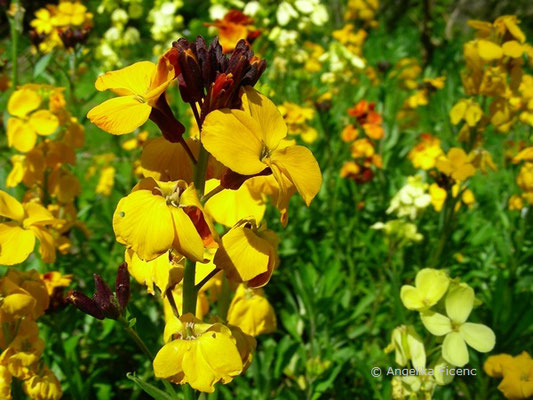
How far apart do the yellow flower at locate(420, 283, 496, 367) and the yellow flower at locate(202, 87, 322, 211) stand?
0.61 metres

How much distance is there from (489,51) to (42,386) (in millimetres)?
1806

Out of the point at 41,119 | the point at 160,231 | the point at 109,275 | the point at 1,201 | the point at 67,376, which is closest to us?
the point at 160,231

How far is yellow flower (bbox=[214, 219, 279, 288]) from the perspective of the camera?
0.93 m

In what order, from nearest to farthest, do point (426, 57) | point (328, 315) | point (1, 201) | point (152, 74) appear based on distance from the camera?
point (152, 74) → point (1, 201) → point (328, 315) → point (426, 57)

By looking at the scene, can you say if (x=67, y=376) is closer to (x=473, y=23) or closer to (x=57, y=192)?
(x=57, y=192)

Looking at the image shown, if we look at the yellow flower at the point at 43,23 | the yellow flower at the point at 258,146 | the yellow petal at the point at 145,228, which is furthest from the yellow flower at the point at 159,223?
the yellow flower at the point at 43,23

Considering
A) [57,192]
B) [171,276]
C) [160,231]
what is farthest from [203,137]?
[57,192]

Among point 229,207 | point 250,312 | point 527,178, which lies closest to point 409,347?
point 250,312

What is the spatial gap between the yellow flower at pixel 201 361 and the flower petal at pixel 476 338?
0.65m

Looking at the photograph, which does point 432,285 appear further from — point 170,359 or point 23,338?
point 23,338

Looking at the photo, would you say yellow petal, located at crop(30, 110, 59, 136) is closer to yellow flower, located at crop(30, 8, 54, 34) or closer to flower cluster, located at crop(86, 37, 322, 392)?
flower cluster, located at crop(86, 37, 322, 392)

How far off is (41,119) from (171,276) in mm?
1059

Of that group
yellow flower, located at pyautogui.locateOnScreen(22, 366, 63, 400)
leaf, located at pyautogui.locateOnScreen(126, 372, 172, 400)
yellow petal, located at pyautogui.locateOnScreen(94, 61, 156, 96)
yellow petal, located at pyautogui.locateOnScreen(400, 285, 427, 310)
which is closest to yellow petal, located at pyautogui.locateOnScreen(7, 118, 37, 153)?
yellow flower, located at pyautogui.locateOnScreen(22, 366, 63, 400)

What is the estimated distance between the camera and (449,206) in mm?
2256
